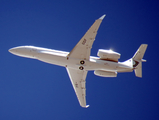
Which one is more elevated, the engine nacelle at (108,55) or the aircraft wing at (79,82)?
the engine nacelle at (108,55)

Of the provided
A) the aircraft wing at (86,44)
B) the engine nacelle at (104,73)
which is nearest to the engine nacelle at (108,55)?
the aircraft wing at (86,44)

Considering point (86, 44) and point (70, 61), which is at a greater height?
point (86, 44)

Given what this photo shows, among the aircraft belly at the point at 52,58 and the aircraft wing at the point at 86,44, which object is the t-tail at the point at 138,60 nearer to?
the aircraft wing at the point at 86,44

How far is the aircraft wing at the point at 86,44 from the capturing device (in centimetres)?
2533

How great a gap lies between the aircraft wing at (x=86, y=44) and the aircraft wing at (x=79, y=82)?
3.62 metres

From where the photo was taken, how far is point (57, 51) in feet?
93.4

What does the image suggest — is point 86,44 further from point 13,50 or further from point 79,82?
point 13,50

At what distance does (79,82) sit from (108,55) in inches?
283

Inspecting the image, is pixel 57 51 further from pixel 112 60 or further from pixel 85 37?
pixel 112 60

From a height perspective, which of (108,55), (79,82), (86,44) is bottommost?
(79,82)

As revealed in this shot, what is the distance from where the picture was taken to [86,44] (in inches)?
1070

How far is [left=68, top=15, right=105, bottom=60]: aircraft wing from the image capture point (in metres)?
25.3

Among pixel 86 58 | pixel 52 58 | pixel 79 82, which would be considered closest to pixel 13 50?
pixel 52 58

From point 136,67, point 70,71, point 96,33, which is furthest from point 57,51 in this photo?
point 136,67
